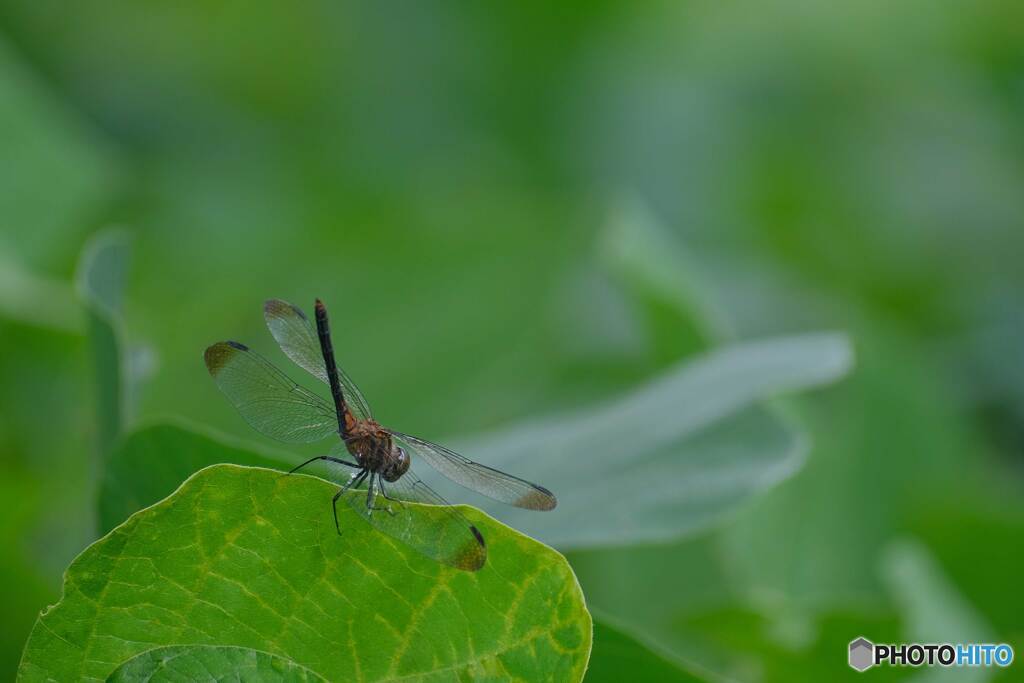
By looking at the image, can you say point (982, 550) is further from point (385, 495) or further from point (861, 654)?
point (385, 495)

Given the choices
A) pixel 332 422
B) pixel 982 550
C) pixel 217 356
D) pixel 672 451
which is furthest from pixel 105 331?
pixel 982 550

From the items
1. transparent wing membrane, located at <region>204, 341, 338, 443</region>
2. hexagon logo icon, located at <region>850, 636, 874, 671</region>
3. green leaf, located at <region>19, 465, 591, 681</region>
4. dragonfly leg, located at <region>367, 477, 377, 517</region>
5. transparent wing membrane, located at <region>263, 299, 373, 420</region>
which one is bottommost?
green leaf, located at <region>19, 465, 591, 681</region>

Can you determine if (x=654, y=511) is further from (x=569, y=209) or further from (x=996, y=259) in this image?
(x=996, y=259)

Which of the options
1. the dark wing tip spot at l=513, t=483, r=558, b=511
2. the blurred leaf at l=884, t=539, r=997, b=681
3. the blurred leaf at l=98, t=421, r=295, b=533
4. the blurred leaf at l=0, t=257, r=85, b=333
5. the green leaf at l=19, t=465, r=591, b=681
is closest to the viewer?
the green leaf at l=19, t=465, r=591, b=681

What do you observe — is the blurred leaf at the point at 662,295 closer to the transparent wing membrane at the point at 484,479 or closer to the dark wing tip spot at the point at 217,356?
the transparent wing membrane at the point at 484,479

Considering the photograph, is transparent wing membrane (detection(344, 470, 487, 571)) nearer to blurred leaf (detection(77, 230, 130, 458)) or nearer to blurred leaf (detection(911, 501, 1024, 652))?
blurred leaf (detection(77, 230, 130, 458))

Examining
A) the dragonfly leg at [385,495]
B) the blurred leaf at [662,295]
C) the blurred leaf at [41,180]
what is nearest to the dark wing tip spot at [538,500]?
the dragonfly leg at [385,495]

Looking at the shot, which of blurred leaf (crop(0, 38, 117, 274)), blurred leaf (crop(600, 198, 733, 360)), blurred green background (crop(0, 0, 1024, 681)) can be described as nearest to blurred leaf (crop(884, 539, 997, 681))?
blurred green background (crop(0, 0, 1024, 681))
